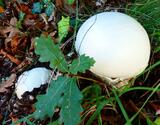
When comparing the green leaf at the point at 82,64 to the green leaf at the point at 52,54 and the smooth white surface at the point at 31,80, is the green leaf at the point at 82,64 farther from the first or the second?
the smooth white surface at the point at 31,80

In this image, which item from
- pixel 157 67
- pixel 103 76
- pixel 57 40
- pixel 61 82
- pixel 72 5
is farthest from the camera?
pixel 72 5

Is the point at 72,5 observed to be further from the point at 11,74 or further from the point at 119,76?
the point at 119,76

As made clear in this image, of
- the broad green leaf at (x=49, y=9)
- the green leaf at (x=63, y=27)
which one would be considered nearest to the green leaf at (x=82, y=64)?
the green leaf at (x=63, y=27)

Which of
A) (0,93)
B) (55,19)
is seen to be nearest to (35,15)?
(55,19)

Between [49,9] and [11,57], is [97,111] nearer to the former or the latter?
[11,57]

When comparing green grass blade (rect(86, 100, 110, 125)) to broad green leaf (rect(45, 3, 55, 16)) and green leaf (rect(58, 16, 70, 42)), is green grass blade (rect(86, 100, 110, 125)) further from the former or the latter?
broad green leaf (rect(45, 3, 55, 16))

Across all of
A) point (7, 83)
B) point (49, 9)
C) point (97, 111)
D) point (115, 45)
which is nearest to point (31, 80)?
point (7, 83)
